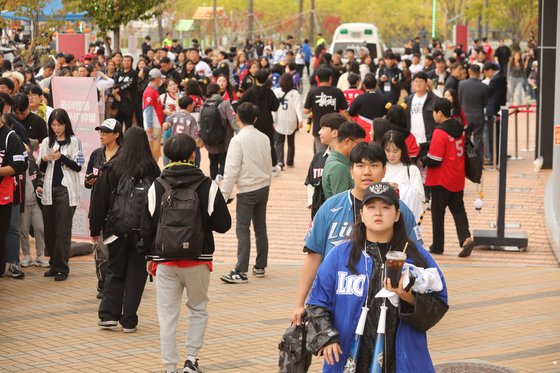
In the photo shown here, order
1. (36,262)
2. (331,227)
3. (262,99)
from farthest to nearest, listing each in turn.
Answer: (262,99) → (36,262) → (331,227)

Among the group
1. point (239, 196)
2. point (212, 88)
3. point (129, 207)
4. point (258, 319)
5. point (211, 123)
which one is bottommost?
point (258, 319)

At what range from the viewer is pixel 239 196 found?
12.0 meters

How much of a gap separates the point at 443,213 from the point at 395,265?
863 centimetres

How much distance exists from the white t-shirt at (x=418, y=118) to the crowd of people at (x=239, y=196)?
2 centimetres

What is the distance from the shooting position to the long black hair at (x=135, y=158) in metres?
9.70

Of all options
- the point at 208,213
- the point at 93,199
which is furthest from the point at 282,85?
the point at 208,213

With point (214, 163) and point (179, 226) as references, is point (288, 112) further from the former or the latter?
point (179, 226)

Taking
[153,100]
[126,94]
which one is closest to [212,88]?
[153,100]

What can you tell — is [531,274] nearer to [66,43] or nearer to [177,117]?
[177,117]

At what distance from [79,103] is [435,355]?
6327 mm

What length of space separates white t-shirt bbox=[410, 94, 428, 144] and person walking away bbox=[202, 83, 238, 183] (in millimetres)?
2788

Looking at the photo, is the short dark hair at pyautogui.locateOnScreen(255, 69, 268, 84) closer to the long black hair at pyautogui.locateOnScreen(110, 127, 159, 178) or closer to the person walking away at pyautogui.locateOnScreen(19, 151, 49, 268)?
the person walking away at pyautogui.locateOnScreen(19, 151, 49, 268)

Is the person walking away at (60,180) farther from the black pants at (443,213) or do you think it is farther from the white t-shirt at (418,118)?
the white t-shirt at (418,118)

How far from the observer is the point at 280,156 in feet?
69.6
